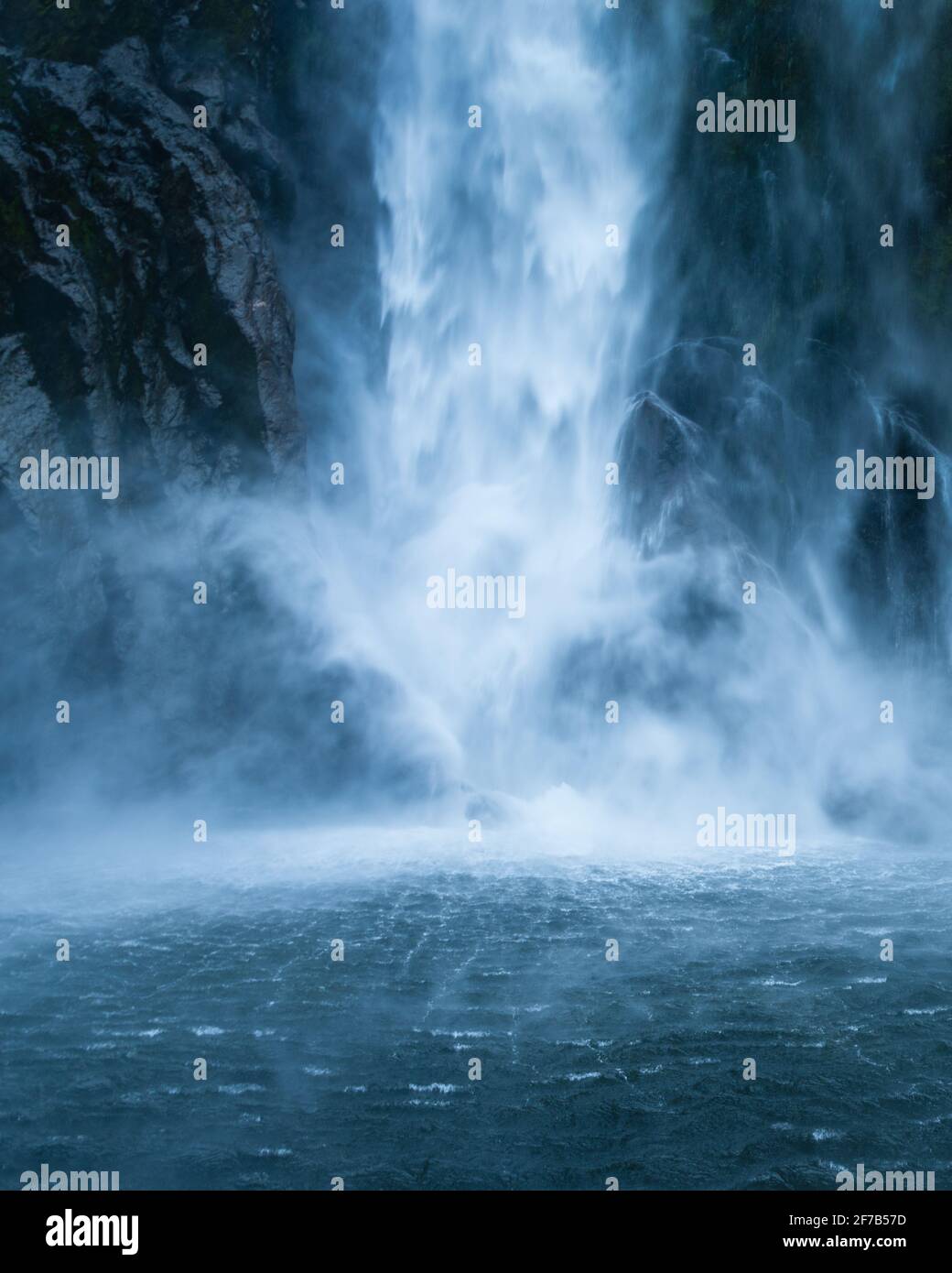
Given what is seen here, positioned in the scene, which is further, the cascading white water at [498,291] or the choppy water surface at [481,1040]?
the cascading white water at [498,291]

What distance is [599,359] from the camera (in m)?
32.0

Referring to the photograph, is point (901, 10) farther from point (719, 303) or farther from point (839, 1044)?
point (839, 1044)

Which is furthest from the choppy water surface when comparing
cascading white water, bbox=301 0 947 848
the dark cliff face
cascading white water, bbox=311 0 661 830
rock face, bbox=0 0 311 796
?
the dark cliff face

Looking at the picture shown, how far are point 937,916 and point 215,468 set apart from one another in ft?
56.3

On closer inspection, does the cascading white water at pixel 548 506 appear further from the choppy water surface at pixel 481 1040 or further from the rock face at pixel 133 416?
the choppy water surface at pixel 481 1040

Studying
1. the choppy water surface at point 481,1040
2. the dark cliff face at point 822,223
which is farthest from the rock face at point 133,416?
the dark cliff face at point 822,223

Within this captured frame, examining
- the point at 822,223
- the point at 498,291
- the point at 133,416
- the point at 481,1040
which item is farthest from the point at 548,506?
the point at 481,1040

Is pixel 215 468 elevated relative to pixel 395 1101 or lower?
elevated

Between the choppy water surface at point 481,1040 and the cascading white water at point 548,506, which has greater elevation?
the cascading white water at point 548,506

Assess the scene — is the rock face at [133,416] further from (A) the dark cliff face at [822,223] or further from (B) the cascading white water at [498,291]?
(A) the dark cliff face at [822,223]

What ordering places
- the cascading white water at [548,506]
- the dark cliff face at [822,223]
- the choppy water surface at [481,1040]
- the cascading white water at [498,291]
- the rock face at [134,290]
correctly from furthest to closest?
the dark cliff face at [822,223] → the cascading white water at [498,291] → the cascading white water at [548,506] → the rock face at [134,290] → the choppy water surface at [481,1040]

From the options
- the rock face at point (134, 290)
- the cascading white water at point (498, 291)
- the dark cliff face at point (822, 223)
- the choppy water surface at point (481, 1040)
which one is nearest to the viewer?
the choppy water surface at point (481, 1040)

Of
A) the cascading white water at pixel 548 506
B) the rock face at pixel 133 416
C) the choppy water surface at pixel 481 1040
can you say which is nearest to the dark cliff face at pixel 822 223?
the cascading white water at pixel 548 506
